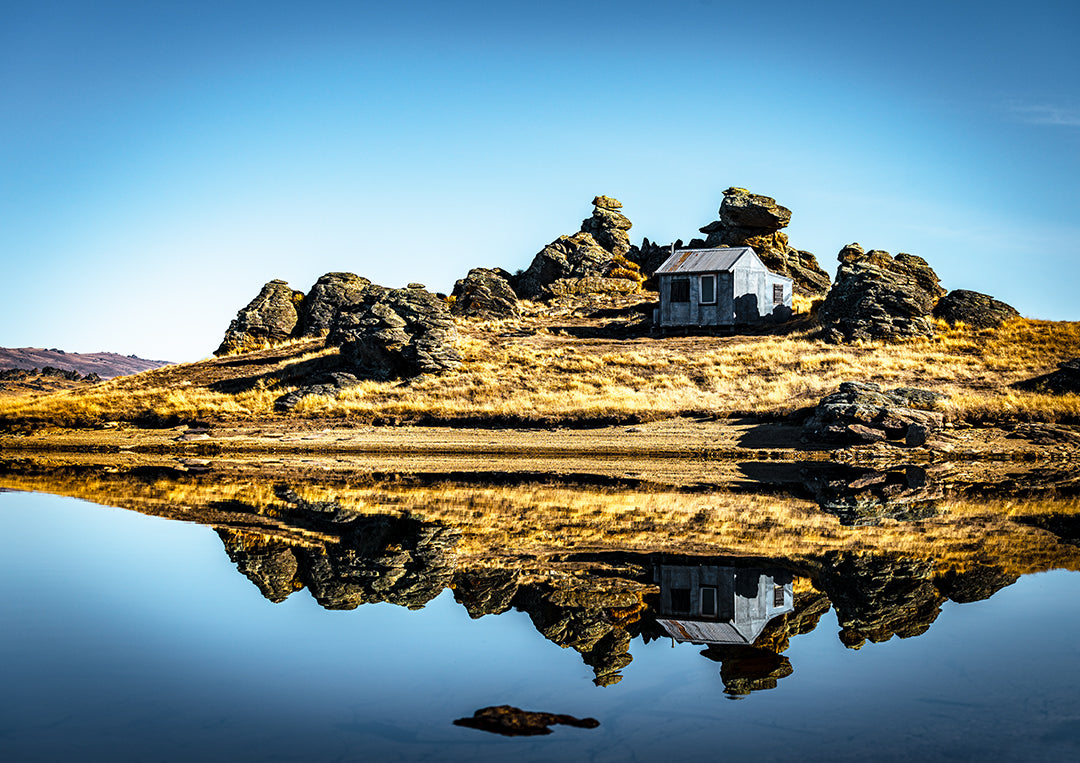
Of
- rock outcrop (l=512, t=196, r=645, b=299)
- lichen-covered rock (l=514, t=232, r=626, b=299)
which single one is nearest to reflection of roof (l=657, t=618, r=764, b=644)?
rock outcrop (l=512, t=196, r=645, b=299)

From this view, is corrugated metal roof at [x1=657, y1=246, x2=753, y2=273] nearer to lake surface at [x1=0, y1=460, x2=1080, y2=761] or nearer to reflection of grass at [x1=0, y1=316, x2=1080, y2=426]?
reflection of grass at [x1=0, y1=316, x2=1080, y2=426]

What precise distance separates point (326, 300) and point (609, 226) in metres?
27.8

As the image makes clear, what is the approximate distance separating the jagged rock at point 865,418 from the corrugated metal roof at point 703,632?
2245 cm

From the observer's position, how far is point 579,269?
77.2 m

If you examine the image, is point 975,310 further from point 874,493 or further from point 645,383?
point 874,493

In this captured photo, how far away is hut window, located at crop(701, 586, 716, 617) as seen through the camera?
11356 millimetres

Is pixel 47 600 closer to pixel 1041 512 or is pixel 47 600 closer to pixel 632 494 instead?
pixel 632 494

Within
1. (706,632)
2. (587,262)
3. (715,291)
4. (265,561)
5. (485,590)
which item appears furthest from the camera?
(587,262)

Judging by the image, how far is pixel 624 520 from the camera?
744 inches

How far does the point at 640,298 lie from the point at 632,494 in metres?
48.4

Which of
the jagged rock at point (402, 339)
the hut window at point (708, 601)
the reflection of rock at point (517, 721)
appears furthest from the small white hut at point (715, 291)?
the reflection of rock at point (517, 721)

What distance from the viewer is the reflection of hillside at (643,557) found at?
36.3 ft

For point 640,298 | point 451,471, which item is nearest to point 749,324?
point 640,298

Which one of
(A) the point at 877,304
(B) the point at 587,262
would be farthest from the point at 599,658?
(B) the point at 587,262
